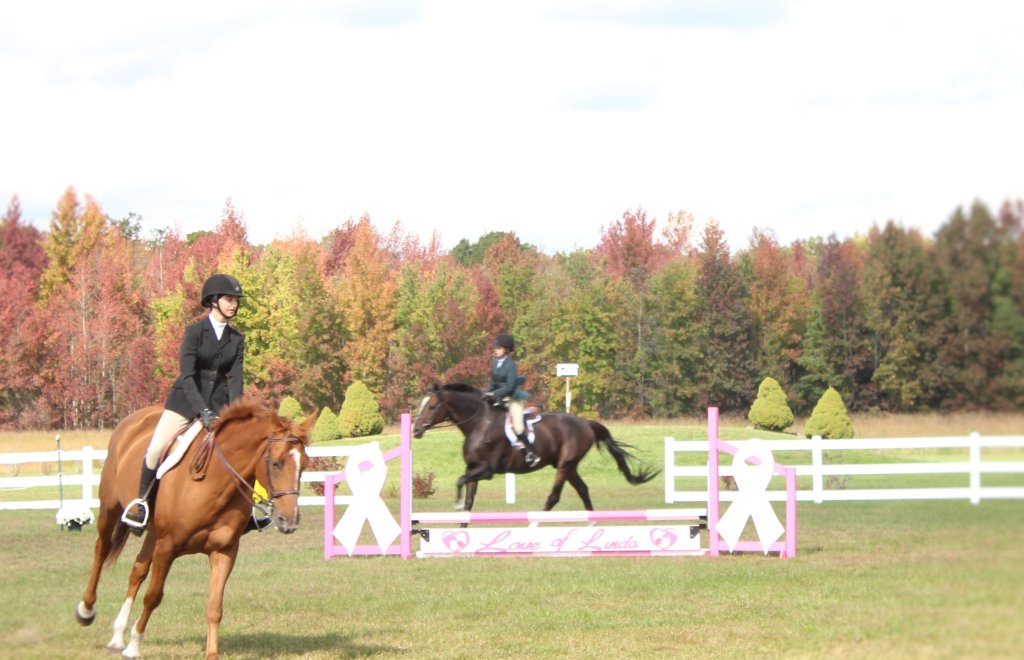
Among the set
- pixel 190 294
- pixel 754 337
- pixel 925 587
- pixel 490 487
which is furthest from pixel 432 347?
pixel 925 587

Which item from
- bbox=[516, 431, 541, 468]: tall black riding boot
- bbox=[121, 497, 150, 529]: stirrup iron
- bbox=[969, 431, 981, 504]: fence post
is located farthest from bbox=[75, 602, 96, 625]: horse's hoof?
bbox=[516, 431, 541, 468]: tall black riding boot

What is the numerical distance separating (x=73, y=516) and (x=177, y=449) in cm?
1214

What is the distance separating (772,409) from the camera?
38.6 meters

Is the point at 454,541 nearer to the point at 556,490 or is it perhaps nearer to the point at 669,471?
the point at 556,490

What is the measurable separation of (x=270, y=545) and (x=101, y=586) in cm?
450

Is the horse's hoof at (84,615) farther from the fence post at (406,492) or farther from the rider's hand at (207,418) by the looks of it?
the fence post at (406,492)

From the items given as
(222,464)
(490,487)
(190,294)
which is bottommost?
(490,487)

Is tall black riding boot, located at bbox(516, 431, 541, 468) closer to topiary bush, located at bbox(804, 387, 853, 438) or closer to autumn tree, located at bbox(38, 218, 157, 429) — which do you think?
topiary bush, located at bbox(804, 387, 853, 438)

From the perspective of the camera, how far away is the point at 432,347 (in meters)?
49.5

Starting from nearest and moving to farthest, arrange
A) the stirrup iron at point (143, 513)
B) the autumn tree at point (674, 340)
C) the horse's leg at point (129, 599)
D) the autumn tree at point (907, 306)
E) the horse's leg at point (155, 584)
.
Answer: the autumn tree at point (907, 306) < the horse's leg at point (155, 584) < the stirrup iron at point (143, 513) < the horse's leg at point (129, 599) < the autumn tree at point (674, 340)

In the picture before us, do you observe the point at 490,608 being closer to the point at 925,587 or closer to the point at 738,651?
the point at 738,651

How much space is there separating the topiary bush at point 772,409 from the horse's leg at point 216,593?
32.5 m

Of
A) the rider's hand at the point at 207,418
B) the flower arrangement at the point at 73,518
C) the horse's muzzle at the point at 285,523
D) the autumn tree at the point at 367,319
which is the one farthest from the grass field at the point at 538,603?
the autumn tree at the point at 367,319

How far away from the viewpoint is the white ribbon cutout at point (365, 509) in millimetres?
14812
